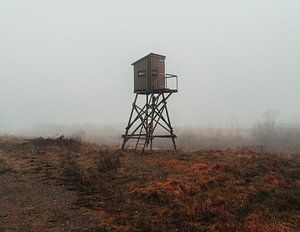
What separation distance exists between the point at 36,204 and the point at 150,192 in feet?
14.8

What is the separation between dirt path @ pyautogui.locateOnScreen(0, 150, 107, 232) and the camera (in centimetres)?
1199

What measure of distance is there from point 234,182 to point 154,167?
5.18 m

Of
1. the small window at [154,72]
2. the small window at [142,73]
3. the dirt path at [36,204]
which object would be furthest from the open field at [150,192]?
the small window at [142,73]

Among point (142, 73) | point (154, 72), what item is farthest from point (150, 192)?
point (142, 73)

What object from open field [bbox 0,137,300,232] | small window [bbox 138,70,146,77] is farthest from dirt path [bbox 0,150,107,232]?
small window [bbox 138,70,146,77]

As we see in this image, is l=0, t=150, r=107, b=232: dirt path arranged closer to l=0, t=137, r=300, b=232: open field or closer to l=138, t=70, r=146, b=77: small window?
l=0, t=137, r=300, b=232: open field

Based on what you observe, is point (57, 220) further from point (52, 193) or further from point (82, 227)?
point (52, 193)

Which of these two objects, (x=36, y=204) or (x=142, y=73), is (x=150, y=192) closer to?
(x=36, y=204)

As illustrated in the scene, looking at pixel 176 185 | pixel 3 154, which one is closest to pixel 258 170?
pixel 176 185

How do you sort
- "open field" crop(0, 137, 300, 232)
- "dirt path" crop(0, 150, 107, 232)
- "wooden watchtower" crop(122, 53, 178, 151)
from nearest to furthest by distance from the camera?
"dirt path" crop(0, 150, 107, 232), "open field" crop(0, 137, 300, 232), "wooden watchtower" crop(122, 53, 178, 151)

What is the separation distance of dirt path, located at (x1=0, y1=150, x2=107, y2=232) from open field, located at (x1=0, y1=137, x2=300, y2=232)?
3 centimetres

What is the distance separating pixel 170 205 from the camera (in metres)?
14.0

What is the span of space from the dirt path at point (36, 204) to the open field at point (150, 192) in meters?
0.03

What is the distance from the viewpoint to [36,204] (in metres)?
14.5
